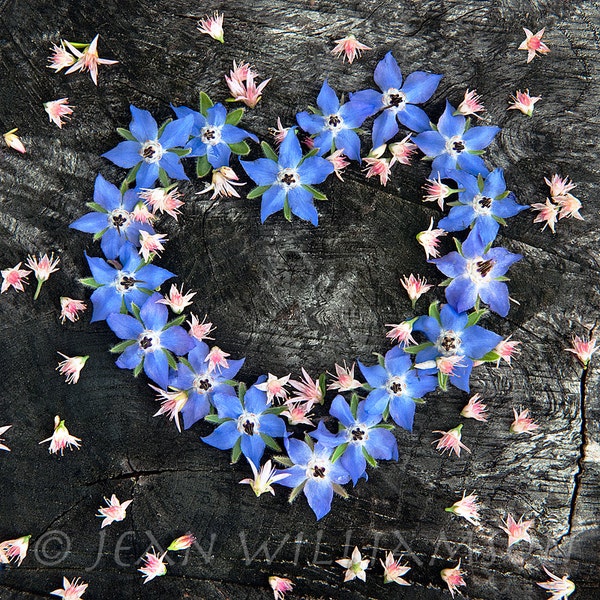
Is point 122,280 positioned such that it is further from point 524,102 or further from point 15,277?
point 524,102

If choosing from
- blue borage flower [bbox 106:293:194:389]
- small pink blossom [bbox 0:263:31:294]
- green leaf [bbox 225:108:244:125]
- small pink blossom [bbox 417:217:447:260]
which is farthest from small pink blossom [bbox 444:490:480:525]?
small pink blossom [bbox 0:263:31:294]

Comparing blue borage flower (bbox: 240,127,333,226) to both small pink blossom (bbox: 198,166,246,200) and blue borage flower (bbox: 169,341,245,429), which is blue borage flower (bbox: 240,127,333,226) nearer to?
small pink blossom (bbox: 198,166,246,200)

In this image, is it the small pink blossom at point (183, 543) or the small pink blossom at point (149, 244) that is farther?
the small pink blossom at point (183, 543)

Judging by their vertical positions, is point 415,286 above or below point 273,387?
above

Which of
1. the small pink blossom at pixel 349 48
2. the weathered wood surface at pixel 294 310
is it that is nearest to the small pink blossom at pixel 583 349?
the weathered wood surface at pixel 294 310

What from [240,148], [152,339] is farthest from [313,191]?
[152,339]

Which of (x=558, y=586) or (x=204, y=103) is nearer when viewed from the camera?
(x=204, y=103)

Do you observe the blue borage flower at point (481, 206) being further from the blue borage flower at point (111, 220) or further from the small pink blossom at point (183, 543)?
the small pink blossom at point (183, 543)

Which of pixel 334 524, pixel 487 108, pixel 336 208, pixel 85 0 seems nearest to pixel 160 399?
pixel 334 524
